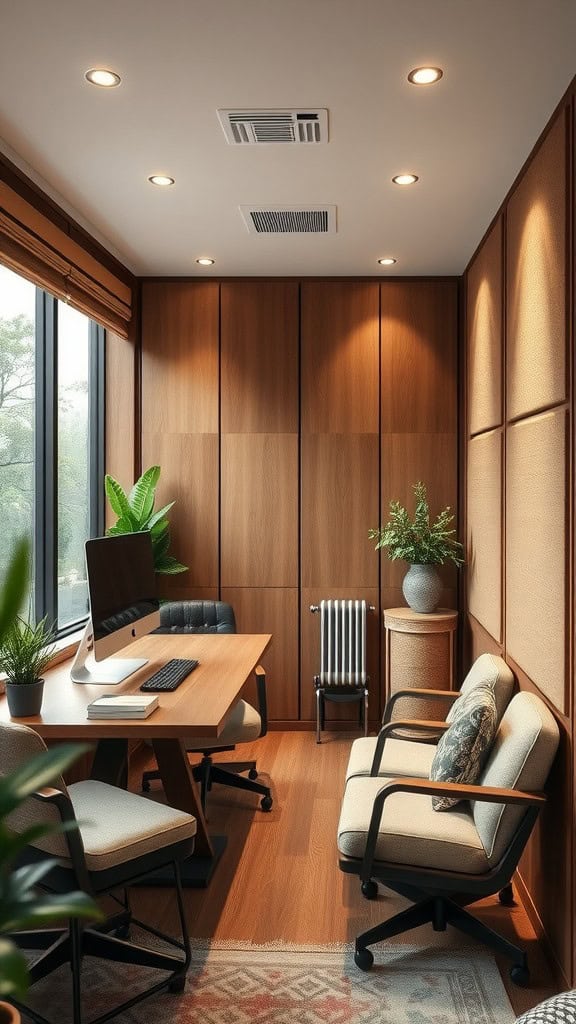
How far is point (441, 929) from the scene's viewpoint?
9.09 feet

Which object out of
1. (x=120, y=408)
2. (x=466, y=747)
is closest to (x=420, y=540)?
(x=120, y=408)

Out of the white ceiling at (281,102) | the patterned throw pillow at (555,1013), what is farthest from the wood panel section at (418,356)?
the patterned throw pillow at (555,1013)

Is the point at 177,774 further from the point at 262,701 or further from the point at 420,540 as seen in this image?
the point at 420,540

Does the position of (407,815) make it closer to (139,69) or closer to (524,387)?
(524,387)

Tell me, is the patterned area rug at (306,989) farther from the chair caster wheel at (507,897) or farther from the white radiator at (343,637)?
the white radiator at (343,637)

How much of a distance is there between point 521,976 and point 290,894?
951 millimetres

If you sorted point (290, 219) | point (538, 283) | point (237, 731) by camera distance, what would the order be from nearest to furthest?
point (538, 283) → point (237, 731) → point (290, 219)

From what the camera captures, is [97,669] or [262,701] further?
[262,701]

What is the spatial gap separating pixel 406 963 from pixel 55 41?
310cm

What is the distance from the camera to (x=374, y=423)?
535cm

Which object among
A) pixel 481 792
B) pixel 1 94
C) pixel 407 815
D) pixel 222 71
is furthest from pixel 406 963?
pixel 1 94

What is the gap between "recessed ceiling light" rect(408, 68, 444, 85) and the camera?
8.84ft

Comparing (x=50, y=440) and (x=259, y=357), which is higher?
(x=259, y=357)

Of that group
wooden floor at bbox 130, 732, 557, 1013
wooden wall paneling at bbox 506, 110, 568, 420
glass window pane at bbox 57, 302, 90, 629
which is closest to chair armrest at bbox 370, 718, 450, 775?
wooden floor at bbox 130, 732, 557, 1013
